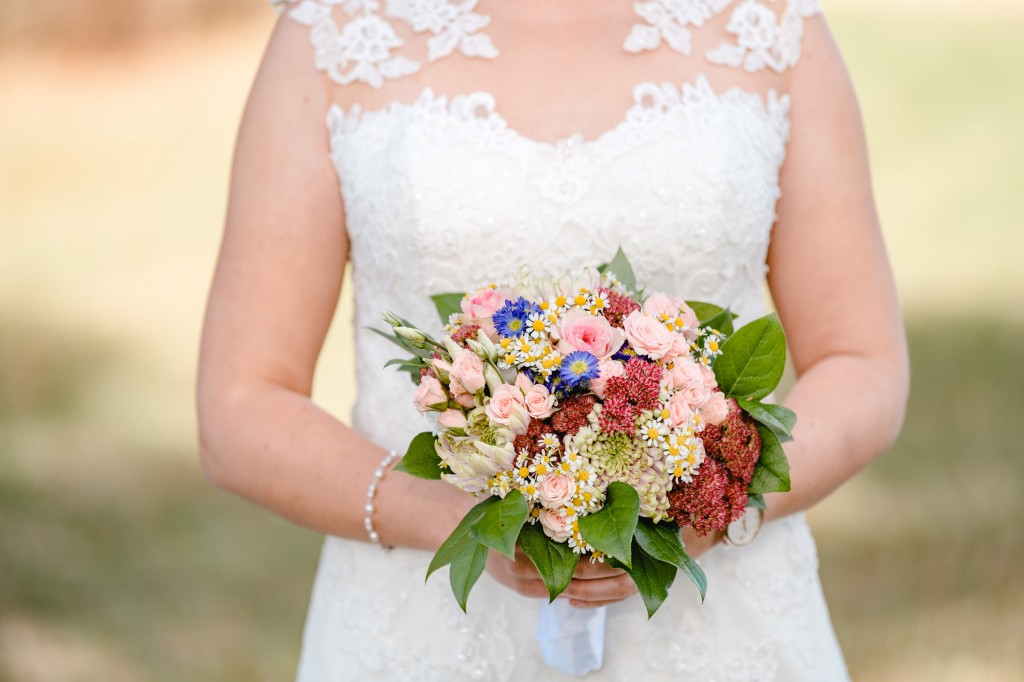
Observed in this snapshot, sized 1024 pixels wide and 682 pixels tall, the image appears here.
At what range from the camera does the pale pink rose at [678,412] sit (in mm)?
1755

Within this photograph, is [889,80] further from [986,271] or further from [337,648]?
[337,648]

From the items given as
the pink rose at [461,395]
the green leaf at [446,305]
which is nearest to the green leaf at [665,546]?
the pink rose at [461,395]

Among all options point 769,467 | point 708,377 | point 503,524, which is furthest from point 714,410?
point 503,524

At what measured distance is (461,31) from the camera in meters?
2.48

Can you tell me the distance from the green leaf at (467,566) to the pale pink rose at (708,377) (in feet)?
1.40

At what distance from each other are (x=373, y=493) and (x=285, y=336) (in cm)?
36

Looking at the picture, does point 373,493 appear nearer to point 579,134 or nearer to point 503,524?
point 503,524

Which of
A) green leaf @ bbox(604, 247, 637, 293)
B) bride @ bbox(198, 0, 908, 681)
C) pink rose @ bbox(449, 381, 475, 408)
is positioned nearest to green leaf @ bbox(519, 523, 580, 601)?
pink rose @ bbox(449, 381, 475, 408)

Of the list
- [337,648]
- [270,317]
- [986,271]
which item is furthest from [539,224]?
[986,271]

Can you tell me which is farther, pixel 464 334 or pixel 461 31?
pixel 461 31

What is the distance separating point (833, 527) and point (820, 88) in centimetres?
453

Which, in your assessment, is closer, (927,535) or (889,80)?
(927,535)

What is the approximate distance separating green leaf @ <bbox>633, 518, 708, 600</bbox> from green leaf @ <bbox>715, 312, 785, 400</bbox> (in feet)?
0.92

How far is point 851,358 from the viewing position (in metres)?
2.46
